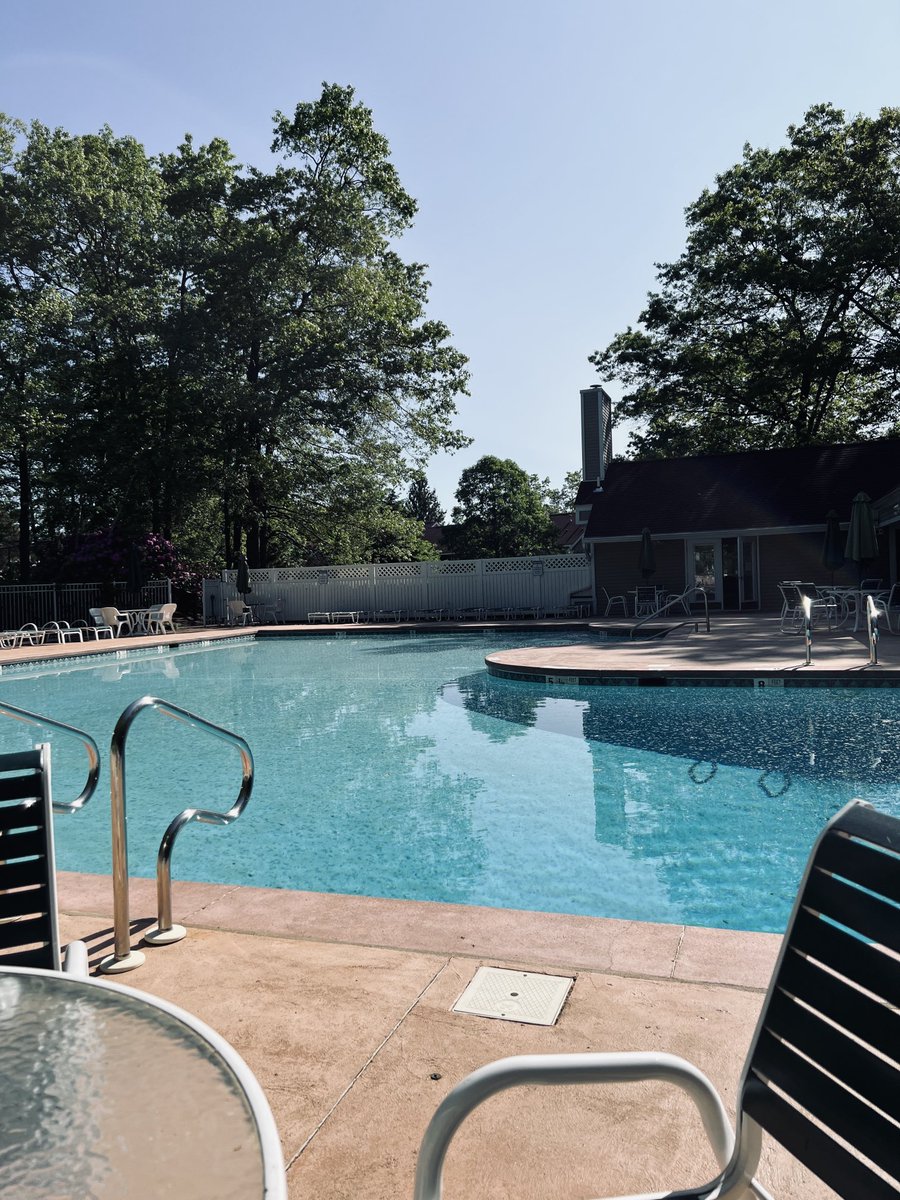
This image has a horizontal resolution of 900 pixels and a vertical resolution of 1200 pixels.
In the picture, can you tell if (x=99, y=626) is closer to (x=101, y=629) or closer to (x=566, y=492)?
(x=101, y=629)

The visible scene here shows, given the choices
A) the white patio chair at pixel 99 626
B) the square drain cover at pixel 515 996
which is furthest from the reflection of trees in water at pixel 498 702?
the white patio chair at pixel 99 626

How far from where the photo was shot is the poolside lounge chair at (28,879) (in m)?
1.88

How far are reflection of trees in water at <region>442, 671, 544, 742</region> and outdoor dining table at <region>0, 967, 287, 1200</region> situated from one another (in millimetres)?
6899

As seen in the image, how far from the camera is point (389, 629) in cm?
2041

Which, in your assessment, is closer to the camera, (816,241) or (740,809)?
(740,809)

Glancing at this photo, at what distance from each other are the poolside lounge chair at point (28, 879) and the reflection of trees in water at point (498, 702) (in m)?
6.36

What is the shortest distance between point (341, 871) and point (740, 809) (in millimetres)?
2708

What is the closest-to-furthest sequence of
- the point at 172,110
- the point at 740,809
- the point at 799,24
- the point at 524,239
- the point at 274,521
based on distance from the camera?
the point at 740,809, the point at 799,24, the point at 172,110, the point at 524,239, the point at 274,521

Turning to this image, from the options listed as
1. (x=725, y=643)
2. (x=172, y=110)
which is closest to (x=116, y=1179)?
(x=725, y=643)

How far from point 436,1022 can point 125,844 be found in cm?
131

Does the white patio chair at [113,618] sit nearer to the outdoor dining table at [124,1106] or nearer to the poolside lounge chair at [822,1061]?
the outdoor dining table at [124,1106]

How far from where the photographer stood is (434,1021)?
2.45 metres

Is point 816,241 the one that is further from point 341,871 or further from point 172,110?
point 341,871

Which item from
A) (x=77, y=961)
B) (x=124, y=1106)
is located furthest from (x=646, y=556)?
(x=124, y=1106)
